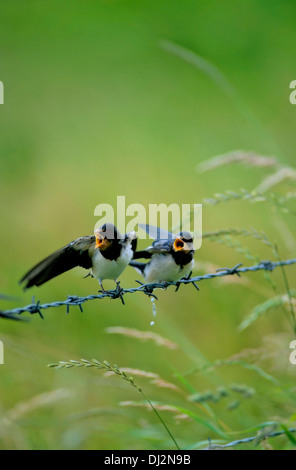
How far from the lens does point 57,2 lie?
16.8 metres

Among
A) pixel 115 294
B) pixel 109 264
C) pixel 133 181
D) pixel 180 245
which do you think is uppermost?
pixel 133 181

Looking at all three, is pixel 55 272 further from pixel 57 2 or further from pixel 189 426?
pixel 57 2

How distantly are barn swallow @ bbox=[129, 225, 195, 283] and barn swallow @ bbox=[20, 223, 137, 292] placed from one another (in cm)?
19

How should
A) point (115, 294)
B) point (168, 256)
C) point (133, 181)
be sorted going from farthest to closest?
point (133, 181)
point (168, 256)
point (115, 294)

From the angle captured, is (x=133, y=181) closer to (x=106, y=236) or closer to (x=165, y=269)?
(x=165, y=269)

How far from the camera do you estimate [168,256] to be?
3469mm

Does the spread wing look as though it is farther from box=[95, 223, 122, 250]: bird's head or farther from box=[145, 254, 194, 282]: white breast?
box=[145, 254, 194, 282]: white breast

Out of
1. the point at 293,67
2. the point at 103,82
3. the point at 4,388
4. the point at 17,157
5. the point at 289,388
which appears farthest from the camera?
the point at 103,82

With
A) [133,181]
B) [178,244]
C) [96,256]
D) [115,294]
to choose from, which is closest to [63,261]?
[96,256]

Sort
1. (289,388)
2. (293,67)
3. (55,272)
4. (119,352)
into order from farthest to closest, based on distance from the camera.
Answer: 1. (293,67)
2. (119,352)
3. (289,388)
4. (55,272)

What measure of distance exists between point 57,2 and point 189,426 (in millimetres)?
14676

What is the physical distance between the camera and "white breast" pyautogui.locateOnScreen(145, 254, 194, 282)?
346cm

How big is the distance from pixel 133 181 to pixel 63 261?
584 cm
